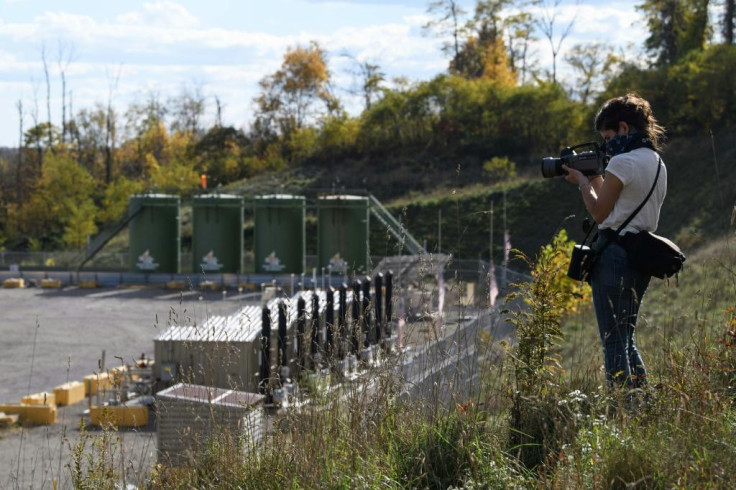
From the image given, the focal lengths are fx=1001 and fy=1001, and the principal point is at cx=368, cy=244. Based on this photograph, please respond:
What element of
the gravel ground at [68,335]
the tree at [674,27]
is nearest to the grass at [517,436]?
the gravel ground at [68,335]

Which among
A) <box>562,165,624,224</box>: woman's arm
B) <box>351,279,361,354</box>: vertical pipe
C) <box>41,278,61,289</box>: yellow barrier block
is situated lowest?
<box>41,278,61,289</box>: yellow barrier block

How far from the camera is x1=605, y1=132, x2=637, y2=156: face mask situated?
544cm

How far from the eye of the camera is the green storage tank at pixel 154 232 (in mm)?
43375

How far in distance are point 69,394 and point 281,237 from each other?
2261cm

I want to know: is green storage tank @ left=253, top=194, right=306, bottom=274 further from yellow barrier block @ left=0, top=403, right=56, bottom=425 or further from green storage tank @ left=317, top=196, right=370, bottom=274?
yellow barrier block @ left=0, top=403, right=56, bottom=425

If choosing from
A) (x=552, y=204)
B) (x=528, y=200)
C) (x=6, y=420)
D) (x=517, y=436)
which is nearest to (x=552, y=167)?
(x=517, y=436)

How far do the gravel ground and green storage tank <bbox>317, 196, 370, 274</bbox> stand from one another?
445 cm

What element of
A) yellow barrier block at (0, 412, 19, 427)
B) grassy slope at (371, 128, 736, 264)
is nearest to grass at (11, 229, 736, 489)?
yellow barrier block at (0, 412, 19, 427)

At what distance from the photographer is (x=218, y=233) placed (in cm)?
4312

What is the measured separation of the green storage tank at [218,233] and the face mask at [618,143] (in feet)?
124

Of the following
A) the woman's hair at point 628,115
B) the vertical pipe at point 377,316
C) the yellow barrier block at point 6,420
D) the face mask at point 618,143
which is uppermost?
the woman's hair at point 628,115

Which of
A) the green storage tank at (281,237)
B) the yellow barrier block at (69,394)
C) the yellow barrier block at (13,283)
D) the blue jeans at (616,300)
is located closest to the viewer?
the blue jeans at (616,300)

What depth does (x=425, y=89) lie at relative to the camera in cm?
6425

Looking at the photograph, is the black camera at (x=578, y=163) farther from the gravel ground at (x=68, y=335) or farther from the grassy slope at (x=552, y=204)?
the grassy slope at (x=552, y=204)
